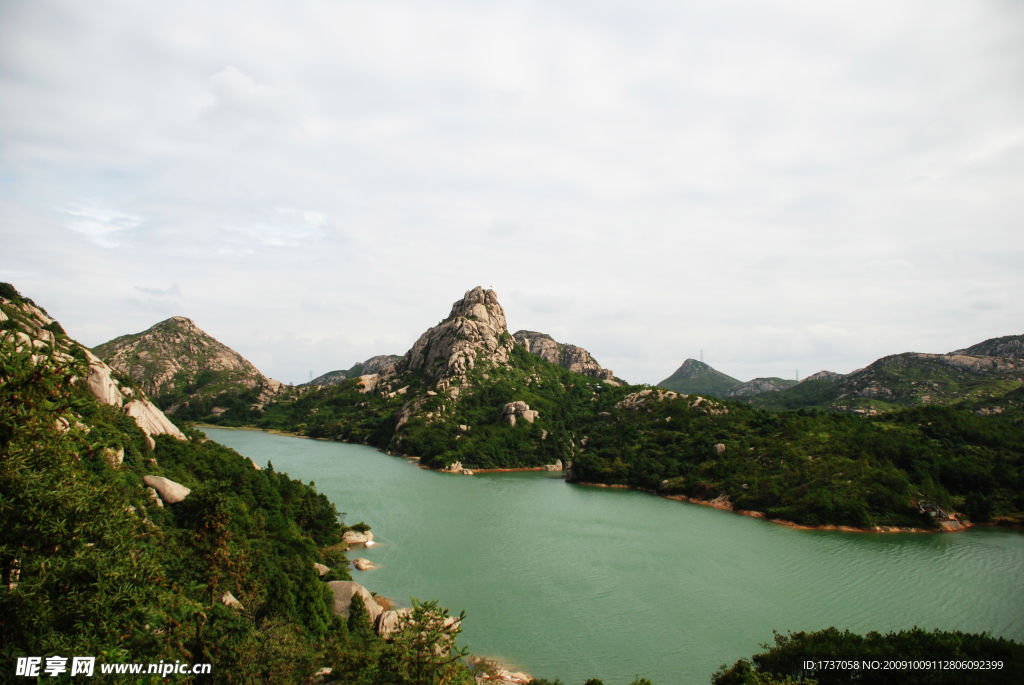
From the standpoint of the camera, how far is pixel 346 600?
2706cm

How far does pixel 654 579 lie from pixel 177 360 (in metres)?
175

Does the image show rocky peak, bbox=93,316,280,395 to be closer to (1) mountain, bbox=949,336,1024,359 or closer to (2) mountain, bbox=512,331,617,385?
(2) mountain, bbox=512,331,617,385

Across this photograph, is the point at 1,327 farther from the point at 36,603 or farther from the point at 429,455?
the point at 429,455

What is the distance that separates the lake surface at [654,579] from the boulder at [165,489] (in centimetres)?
1343

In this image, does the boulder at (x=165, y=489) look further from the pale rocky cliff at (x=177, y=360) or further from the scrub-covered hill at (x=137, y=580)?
the pale rocky cliff at (x=177, y=360)

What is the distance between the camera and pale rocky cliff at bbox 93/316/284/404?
5984 inches

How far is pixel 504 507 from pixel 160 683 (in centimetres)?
5298

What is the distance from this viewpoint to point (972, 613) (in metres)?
32.2

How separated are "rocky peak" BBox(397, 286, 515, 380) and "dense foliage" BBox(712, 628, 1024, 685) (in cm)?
9561

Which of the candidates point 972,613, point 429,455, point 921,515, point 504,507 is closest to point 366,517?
point 504,507

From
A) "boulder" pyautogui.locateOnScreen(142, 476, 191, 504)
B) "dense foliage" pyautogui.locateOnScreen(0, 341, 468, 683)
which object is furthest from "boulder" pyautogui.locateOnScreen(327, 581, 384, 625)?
"boulder" pyautogui.locateOnScreen(142, 476, 191, 504)

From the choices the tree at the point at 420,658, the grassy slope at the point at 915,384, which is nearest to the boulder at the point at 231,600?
the tree at the point at 420,658

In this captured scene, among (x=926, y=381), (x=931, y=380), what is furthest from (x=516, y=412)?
(x=931, y=380)

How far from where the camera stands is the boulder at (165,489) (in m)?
26.2
